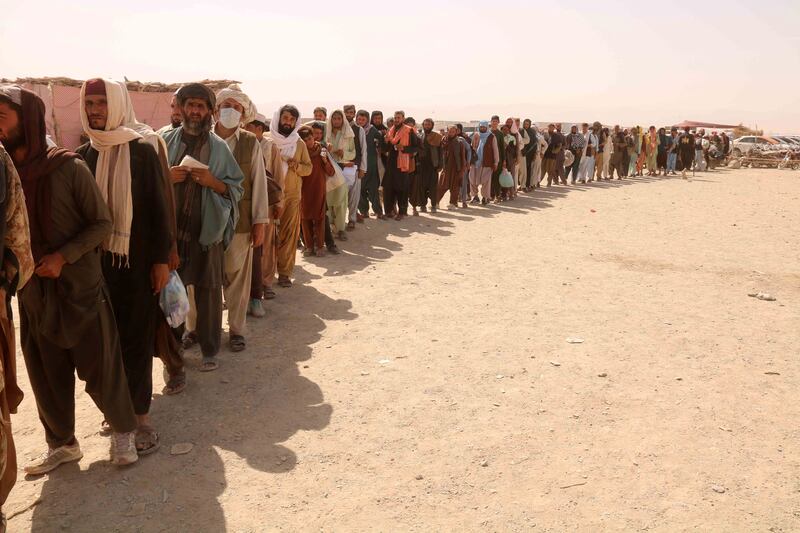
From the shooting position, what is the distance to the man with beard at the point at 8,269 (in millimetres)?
2055

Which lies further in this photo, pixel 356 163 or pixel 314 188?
pixel 356 163

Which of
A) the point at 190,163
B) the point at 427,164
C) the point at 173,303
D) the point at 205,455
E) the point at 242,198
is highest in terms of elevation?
the point at 190,163

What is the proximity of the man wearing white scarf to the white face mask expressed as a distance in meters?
1.76

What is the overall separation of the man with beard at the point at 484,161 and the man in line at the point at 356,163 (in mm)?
3868

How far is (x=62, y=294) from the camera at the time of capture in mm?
2531

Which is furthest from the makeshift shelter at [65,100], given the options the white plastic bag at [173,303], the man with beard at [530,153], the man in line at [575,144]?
the white plastic bag at [173,303]

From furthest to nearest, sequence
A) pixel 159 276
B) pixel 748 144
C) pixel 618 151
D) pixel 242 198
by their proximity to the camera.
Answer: pixel 748 144
pixel 618 151
pixel 242 198
pixel 159 276

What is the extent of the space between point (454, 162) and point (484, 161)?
1159 mm

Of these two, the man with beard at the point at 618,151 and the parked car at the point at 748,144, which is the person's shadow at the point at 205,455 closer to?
the man with beard at the point at 618,151

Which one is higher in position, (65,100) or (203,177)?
(65,100)

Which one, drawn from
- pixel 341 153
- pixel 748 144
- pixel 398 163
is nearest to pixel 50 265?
pixel 341 153

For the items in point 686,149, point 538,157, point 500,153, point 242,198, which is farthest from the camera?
point 686,149

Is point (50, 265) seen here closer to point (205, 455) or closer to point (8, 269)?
point (8, 269)

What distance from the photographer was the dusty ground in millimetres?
2602
